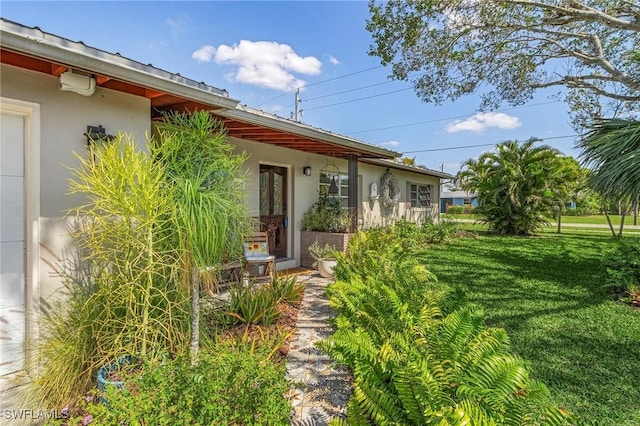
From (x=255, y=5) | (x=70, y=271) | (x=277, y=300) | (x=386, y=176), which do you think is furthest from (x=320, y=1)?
(x=70, y=271)

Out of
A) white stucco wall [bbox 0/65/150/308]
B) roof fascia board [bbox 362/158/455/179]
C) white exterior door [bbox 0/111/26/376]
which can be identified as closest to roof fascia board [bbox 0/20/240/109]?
white stucco wall [bbox 0/65/150/308]

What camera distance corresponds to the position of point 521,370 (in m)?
2.38

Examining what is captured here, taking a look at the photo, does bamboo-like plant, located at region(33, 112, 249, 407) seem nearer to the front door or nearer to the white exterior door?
the white exterior door

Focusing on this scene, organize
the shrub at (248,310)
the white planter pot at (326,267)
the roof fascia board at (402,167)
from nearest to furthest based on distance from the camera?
the shrub at (248,310) < the white planter pot at (326,267) < the roof fascia board at (402,167)

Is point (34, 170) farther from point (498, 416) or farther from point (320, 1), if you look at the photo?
point (320, 1)

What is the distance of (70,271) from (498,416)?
406cm

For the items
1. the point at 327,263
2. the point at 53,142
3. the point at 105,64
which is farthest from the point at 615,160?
the point at 53,142

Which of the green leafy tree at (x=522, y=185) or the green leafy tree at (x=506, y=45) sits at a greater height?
the green leafy tree at (x=506, y=45)

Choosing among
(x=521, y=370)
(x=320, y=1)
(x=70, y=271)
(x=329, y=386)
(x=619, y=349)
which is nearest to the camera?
(x=521, y=370)

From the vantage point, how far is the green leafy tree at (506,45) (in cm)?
736

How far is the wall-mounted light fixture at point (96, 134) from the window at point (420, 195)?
1329cm

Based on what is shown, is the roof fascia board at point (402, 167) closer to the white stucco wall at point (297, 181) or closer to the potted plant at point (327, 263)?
the white stucco wall at point (297, 181)

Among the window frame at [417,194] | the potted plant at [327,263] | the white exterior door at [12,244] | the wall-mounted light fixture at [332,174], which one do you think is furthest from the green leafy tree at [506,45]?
the white exterior door at [12,244]

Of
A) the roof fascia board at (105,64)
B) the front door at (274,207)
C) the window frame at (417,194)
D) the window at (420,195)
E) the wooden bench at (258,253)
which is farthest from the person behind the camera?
the window at (420,195)
